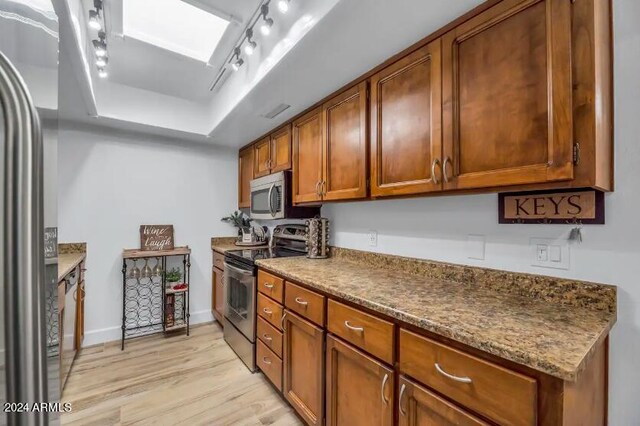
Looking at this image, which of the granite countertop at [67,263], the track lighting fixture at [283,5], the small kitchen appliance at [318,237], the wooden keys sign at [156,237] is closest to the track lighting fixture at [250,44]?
the track lighting fixture at [283,5]

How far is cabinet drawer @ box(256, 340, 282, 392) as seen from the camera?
6.25ft

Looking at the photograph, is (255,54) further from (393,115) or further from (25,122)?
(25,122)

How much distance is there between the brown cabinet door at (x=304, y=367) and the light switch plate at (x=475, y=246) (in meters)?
0.89

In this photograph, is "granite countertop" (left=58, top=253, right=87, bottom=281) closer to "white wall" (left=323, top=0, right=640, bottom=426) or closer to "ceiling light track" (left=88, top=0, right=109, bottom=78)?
"ceiling light track" (left=88, top=0, right=109, bottom=78)

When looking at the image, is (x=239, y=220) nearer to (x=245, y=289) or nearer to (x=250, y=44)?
(x=245, y=289)

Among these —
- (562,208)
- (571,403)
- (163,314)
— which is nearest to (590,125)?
(562,208)

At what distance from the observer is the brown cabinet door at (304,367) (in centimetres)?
151

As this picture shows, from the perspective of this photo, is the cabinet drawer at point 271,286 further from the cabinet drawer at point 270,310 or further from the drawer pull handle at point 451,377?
the drawer pull handle at point 451,377

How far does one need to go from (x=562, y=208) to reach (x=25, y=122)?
160 cm

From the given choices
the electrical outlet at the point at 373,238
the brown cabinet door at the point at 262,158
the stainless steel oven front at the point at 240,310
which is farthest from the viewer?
the brown cabinet door at the point at 262,158

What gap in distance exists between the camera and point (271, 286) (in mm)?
1965

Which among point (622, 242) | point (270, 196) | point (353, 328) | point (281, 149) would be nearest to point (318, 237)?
point (270, 196)

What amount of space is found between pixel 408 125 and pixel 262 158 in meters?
1.89

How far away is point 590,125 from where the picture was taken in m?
0.90
